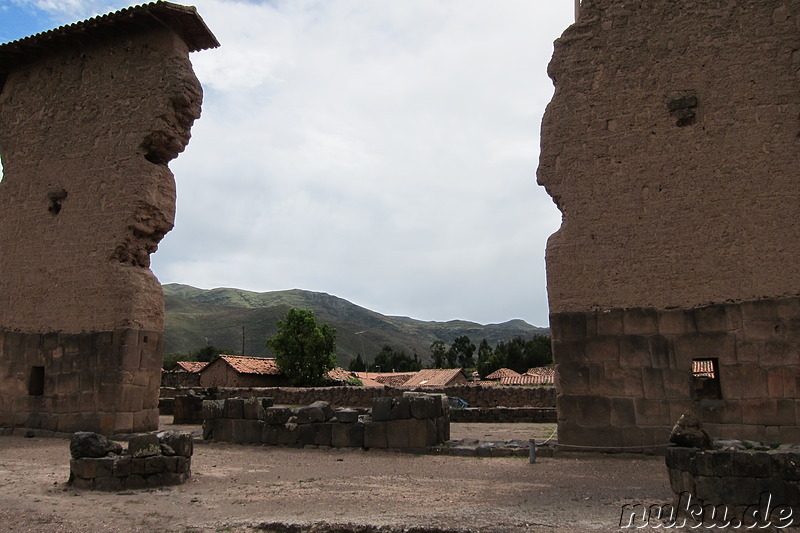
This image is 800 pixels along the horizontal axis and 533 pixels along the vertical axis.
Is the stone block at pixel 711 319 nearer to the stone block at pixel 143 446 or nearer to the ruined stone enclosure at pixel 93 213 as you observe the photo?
the stone block at pixel 143 446

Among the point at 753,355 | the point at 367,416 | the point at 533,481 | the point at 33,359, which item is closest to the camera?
the point at 533,481

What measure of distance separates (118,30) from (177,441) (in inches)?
348

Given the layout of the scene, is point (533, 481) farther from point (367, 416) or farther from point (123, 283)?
point (123, 283)

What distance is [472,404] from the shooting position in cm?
1806

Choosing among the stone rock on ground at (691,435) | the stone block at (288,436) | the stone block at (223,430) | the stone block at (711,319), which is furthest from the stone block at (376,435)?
the stone rock on ground at (691,435)

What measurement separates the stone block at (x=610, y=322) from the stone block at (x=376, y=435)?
3682 millimetres

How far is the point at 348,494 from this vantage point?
584cm

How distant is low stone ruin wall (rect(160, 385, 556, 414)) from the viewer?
664 inches

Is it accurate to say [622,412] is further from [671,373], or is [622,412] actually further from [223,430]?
[223,430]

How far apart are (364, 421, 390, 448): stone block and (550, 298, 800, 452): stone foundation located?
277 centimetres

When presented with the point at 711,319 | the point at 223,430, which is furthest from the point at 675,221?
the point at 223,430

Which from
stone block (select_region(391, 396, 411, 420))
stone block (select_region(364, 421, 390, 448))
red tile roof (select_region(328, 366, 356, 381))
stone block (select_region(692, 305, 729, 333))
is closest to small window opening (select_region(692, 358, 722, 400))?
stone block (select_region(692, 305, 729, 333))

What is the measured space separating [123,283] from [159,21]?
5.10 metres

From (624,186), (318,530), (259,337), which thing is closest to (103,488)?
(318,530)
